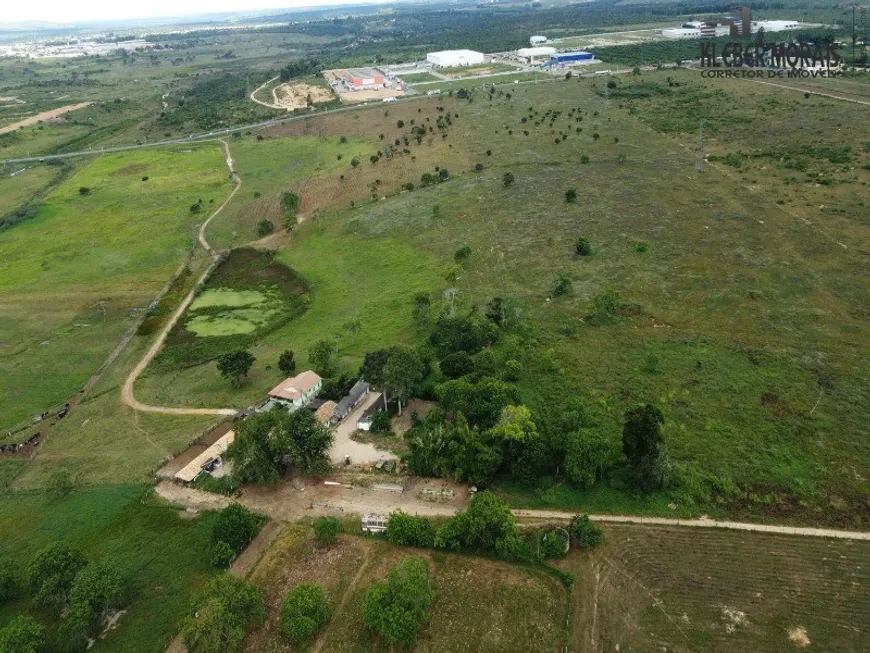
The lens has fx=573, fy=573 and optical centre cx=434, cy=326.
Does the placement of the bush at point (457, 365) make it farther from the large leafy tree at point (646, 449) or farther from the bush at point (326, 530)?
the bush at point (326, 530)

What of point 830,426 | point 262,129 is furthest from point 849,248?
point 262,129

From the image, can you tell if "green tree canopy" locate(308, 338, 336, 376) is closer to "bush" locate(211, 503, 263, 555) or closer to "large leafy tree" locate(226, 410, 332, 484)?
"large leafy tree" locate(226, 410, 332, 484)

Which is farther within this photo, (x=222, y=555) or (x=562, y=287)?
(x=562, y=287)

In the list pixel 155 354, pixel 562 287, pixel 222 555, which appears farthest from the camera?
pixel 155 354

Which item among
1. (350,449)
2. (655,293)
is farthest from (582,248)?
(350,449)

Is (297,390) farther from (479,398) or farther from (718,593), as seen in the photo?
(718,593)

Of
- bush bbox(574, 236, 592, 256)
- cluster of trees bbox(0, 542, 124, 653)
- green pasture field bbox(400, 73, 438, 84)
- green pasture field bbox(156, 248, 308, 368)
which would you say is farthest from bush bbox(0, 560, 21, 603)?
green pasture field bbox(400, 73, 438, 84)
